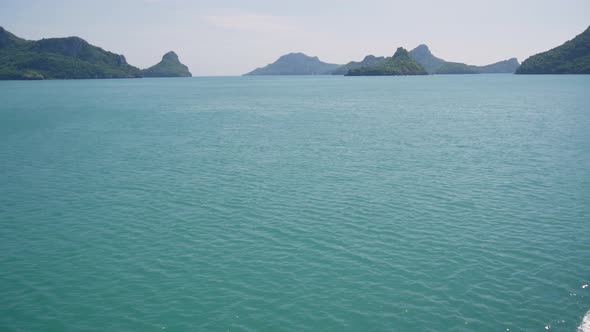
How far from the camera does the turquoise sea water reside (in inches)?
1078

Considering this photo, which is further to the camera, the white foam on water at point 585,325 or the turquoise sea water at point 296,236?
the turquoise sea water at point 296,236

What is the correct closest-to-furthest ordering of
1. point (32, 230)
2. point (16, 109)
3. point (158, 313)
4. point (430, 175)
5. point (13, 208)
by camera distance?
point (158, 313) < point (32, 230) < point (13, 208) < point (430, 175) < point (16, 109)

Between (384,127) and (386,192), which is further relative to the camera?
(384,127)

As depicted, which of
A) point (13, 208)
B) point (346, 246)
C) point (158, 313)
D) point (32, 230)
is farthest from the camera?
point (13, 208)

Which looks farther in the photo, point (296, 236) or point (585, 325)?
point (296, 236)

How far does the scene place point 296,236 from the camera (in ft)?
129

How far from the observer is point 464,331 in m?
24.8

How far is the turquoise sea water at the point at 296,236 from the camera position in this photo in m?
27.4

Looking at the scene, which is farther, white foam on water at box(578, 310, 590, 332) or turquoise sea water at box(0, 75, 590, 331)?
turquoise sea water at box(0, 75, 590, 331)

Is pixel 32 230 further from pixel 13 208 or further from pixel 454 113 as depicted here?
pixel 454 113

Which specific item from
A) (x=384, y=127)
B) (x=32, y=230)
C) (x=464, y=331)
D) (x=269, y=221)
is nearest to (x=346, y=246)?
(x=269, y=221)

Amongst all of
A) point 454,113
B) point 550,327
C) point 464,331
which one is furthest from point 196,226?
point 454,113

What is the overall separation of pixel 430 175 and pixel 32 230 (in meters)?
48.3

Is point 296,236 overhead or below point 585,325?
overhead
